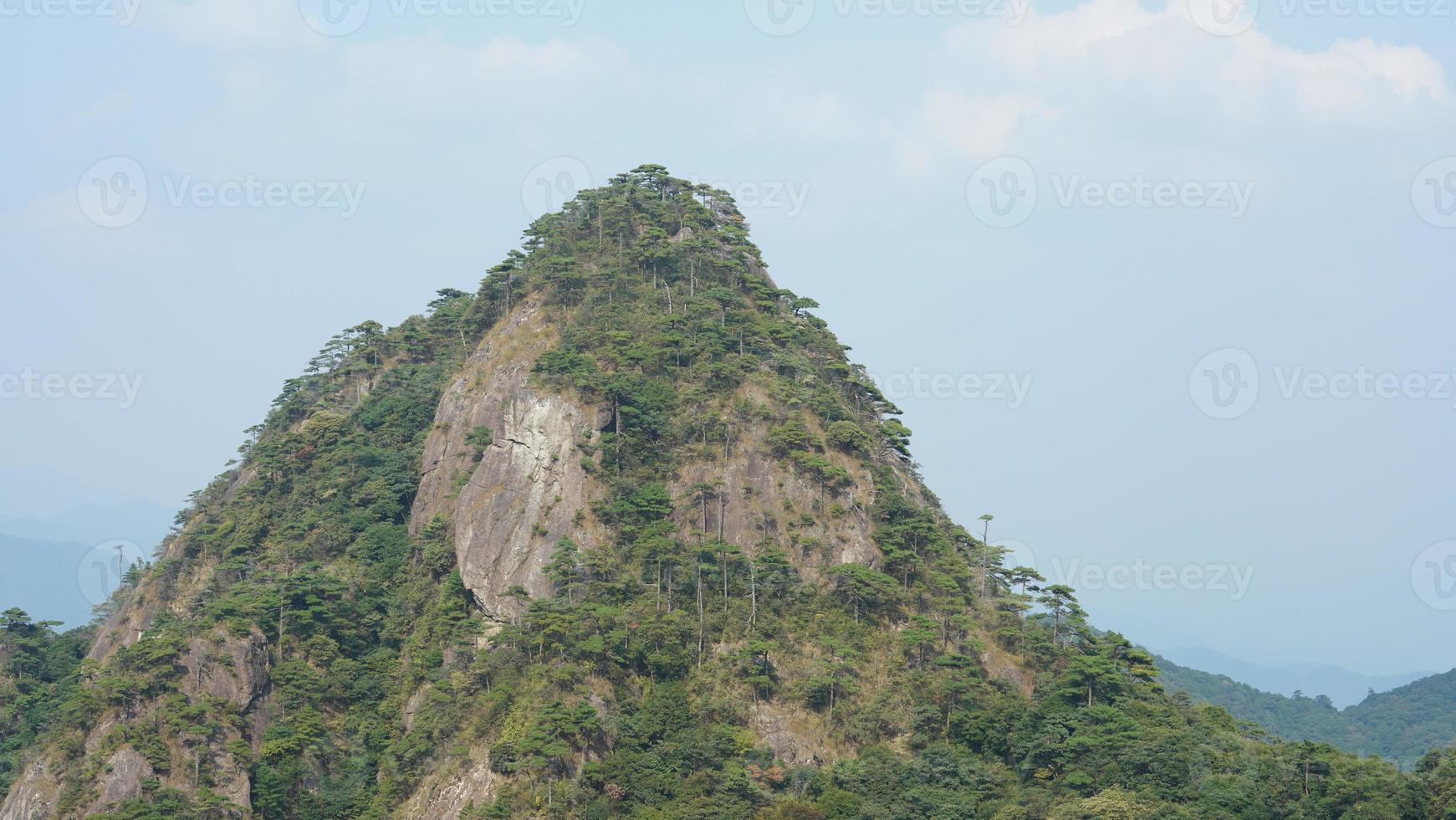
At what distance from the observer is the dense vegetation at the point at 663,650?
1823 inches

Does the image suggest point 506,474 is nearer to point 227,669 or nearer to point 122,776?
point 227,669

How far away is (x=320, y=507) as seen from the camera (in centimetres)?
Answer: 6156

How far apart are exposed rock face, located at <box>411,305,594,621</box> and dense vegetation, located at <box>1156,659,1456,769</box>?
62.6 m

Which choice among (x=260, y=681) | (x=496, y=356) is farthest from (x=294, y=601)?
(x=496, y=356)

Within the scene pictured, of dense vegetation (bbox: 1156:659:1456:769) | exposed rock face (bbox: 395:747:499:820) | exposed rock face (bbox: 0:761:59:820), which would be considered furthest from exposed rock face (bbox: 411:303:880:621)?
dense vegetation (bbox: 1156:659:1456:769)

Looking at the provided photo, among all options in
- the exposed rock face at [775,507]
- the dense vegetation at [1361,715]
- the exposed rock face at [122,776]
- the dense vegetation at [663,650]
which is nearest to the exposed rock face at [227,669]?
the dense vegetation at [663,650]

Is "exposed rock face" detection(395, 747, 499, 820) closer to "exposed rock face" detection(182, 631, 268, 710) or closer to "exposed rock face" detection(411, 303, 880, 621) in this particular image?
"exposed rock face" detection(411, 303, 880, 621)

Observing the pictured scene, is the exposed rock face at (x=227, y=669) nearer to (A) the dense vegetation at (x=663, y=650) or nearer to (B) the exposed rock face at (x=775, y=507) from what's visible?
(A) the dense vegetation at (x=663, y=650)

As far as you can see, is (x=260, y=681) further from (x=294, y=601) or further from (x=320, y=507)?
(x=320, y=507)

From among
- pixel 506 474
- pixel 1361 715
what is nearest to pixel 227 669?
pixel 506 474

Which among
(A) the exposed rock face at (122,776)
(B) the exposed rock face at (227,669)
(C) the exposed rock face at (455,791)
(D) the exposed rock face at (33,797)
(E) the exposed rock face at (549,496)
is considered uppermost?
(E) the exposed rock face at (549,496)

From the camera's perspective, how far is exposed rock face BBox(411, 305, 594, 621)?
181 ft

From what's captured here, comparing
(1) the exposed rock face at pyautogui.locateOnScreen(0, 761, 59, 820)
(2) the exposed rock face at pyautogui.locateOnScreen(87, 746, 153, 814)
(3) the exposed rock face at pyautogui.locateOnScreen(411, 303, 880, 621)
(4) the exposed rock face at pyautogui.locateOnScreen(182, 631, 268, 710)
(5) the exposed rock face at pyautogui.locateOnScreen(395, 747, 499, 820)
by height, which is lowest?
(1) the exposed rock face at pyautogui.locateOnScreen(0, 761, 59, 820)

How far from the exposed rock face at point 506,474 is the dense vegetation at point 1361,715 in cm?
6261
